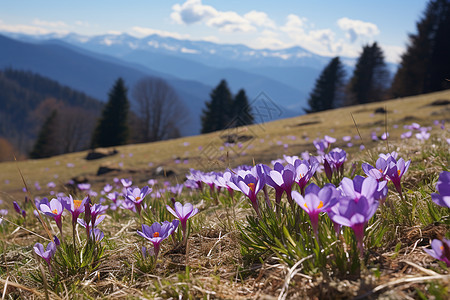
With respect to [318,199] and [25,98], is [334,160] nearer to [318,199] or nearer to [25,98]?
[318,199]

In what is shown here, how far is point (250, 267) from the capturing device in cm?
173

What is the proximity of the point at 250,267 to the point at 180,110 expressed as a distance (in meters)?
59.4

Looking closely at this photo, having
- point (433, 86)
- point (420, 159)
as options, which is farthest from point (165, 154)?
point (433, 86)

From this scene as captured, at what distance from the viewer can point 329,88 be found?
47.6 metres

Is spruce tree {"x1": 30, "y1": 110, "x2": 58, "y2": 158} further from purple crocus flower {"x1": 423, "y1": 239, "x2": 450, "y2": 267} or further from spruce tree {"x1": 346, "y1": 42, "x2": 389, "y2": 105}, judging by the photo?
purple crocus flower {"x1": 423, "y1": 239, "x2": 450, "y2": 267}

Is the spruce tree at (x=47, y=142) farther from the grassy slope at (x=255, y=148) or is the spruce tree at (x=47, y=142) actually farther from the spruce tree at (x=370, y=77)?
the spruce tree at (x=370, y=77)

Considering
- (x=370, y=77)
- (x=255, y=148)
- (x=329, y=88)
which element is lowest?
(x=255, y=148)

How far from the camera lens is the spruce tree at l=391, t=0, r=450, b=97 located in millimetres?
35281

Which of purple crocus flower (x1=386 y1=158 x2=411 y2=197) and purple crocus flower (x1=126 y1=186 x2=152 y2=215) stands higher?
purple crocus flower (x1=386 y1=158 x2=411 y2=197)

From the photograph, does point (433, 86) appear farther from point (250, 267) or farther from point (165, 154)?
point (250, 267)

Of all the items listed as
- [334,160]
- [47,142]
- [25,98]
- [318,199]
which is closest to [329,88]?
[47,142]

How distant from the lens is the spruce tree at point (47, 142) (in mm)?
46312

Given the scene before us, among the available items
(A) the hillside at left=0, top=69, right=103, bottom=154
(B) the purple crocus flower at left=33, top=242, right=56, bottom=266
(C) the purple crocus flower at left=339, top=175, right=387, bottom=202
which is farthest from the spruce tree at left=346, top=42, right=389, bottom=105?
(A) the hillside at left=0, top=69, right=103, bottom=154

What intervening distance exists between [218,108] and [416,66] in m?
25.7
